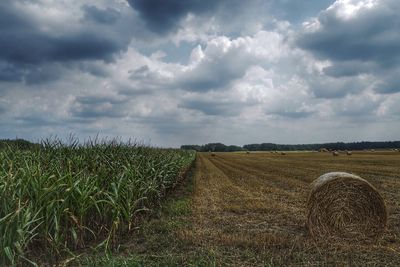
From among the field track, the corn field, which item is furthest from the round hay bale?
the corn field

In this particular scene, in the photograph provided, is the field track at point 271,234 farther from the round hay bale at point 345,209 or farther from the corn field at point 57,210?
the corn field at point 57,210

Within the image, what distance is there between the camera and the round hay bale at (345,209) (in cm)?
945

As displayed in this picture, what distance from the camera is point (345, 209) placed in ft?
32.2

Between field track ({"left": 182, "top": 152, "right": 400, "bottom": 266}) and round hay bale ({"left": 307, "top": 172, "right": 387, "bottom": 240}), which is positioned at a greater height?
round hay bale ({"left": 307, "top": 172, "right": 387, "bottom": 240})

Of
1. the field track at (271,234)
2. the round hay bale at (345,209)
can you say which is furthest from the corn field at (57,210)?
the round hay bale at (345,209)

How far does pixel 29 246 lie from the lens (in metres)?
7.54

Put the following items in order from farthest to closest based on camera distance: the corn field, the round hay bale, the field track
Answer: the round hay bale, the field track, the corn field

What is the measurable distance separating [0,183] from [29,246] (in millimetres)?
1393

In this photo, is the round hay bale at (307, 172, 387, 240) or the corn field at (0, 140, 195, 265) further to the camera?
the round hay bale at (307, 172, 387, 240)

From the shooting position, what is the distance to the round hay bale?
31.0 ft

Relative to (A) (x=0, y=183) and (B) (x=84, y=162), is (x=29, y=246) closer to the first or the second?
(A) (x=0, y=183)

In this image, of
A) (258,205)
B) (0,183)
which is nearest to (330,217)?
(258,205)

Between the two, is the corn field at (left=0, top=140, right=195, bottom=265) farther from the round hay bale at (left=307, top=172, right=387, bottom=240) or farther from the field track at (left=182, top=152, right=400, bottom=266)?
the round hay bale at (left=307, top=172, right=387, bottom=240)

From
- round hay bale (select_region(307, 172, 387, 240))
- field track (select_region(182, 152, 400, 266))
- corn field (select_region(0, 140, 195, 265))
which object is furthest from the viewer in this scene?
round hay bale (select_region(307, 172, 387, 240))
